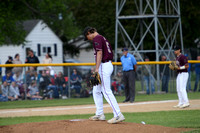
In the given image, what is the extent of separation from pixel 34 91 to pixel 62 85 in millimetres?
1219

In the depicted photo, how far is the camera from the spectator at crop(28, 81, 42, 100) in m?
17.3

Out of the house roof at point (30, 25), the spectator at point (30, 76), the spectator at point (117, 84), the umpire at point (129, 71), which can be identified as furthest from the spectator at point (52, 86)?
the house roof at point (30, 25)

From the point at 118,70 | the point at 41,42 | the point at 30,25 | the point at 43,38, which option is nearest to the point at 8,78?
the point at 118,70

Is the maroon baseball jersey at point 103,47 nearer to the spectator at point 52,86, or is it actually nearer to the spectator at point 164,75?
the spectator at point 52,86

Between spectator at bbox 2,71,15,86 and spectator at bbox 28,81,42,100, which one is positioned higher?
spectator at bbox 2,71,15,86

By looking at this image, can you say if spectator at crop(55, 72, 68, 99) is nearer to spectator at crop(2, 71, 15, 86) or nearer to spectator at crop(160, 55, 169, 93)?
spectator at crop(2, 71, 15, 86)

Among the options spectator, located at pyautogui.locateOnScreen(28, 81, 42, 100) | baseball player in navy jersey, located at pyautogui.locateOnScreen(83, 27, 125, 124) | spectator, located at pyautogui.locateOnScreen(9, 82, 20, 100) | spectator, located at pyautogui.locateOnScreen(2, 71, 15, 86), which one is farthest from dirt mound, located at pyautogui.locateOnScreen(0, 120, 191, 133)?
spectator, located at pyautogui.locateOnScreen(28, 81, 42, 100)

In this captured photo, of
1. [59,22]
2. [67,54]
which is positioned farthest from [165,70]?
[67,54]

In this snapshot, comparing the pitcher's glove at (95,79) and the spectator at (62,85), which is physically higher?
the pitcher's glove at (95,79)

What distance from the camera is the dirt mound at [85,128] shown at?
820 cm

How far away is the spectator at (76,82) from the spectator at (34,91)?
59.9 inches

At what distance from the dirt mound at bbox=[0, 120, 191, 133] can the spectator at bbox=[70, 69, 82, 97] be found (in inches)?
350

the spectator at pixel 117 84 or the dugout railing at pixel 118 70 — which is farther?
the spectator at pixel 117 84

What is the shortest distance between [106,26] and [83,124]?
18.4 m
